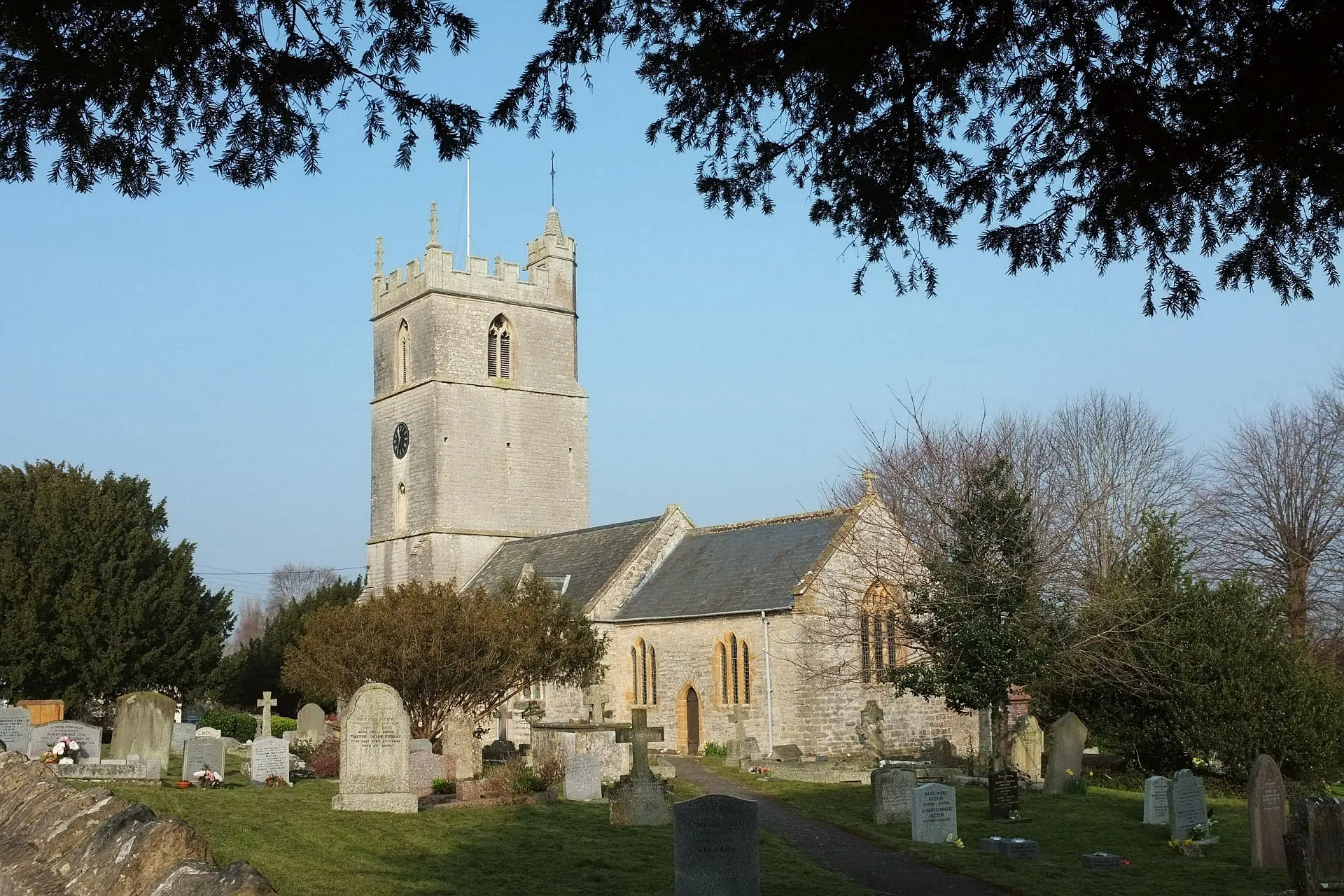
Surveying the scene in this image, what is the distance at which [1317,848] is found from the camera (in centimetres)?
1122

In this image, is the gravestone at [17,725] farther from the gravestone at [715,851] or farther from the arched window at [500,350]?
the arched window at [500,350]

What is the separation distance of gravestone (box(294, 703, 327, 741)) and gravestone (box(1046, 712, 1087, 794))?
660 inches

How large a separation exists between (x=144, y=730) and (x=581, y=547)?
20.6 m

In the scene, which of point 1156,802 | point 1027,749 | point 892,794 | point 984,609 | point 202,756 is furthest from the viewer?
point 1027,749

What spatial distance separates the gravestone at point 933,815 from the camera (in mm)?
15453

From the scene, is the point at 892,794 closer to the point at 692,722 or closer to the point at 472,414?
the point at 692,722

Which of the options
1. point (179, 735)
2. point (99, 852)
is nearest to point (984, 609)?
point (179, 735)

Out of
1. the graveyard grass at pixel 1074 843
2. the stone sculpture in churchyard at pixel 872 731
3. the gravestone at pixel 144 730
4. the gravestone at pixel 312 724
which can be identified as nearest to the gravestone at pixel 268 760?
the gravestone at pixel 144 730

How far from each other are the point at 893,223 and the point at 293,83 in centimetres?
369

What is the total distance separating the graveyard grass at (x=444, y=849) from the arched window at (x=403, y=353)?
30.4 metres

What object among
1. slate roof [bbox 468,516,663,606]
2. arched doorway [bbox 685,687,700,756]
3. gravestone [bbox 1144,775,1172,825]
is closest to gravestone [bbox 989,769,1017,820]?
gravestone [bbox 1144,775,1172,825]

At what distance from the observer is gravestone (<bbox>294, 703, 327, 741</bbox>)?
1170 inches

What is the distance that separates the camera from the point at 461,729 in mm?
22703

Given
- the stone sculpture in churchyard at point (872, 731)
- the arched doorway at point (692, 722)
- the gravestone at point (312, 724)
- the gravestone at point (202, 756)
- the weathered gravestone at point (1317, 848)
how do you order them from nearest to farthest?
1. the weathered gravestone at point (1317, 848)
2. the gravestone at point (202, 756)
3. the stone sculpture in churchyard at point (872, 731)
4. the gravestone at point (312, 724)
5. the arched doorway at point (692, 722)
